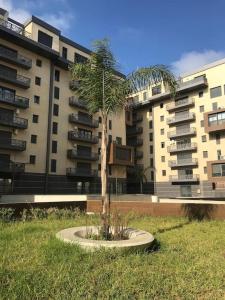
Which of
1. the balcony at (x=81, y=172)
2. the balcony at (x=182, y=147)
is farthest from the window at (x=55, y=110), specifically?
the balcony at (x=182, y=147)

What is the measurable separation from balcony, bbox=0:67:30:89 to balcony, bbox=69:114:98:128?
28.1ft

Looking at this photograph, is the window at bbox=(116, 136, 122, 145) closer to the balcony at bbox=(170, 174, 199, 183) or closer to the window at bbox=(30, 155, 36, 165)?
the balcony at bbox=(170, 174, 199, 183)

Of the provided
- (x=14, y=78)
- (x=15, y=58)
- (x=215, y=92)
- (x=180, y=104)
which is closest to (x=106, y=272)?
(x=14, y=78)

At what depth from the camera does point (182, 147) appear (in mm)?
54875

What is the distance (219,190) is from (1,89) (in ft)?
116

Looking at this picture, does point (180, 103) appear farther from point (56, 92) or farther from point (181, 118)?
point (56, 92)

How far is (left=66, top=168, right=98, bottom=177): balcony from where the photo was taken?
44906 mm

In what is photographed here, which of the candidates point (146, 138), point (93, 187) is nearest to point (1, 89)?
point (93, 187)

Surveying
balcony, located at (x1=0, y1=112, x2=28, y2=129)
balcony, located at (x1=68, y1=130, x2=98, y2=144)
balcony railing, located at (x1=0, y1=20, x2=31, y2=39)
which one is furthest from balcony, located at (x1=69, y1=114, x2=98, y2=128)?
balcony railing, located at (x1=0, y1=20, x2=31, y2=39)

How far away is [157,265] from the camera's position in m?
7.53

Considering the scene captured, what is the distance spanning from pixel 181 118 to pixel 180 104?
2.81m

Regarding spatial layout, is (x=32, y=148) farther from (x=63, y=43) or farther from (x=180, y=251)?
(x=180, y=251)

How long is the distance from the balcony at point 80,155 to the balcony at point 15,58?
13406 millimetres

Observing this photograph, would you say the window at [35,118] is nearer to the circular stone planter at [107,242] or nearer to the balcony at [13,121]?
the balcony at [13,121]
